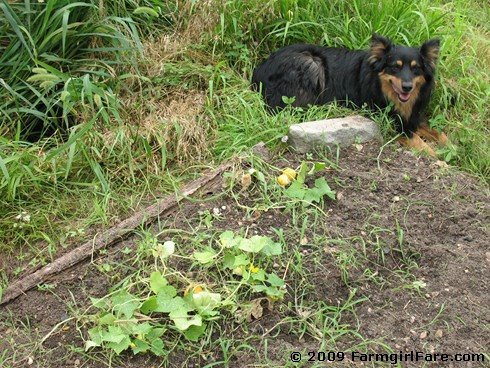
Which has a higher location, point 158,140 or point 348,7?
point 348,7

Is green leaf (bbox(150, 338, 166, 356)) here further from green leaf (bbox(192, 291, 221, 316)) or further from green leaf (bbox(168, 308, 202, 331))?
green leaf (bbox(192, 291, 221, 316))

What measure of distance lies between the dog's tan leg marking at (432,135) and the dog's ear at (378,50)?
0.53m

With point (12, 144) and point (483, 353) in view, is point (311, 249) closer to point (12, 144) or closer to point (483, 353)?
point (483, 353)

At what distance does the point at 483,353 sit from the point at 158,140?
214 cm

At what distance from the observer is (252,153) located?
12.0 ft

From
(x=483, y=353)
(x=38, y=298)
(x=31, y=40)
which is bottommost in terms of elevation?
(x=38, y=298)

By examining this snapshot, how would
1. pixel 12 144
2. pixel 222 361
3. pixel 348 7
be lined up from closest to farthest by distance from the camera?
pixel 222 361 → pixel 12 144 → pixel 348 7

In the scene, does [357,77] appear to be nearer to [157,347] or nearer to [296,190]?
[296,190]

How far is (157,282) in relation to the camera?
2891 millimetres

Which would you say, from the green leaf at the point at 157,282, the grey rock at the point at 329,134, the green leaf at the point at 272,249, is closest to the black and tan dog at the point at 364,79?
the grey rock at the point at 329,134

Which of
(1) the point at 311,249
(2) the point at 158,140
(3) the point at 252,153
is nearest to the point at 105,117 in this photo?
(2) the point at 158,140

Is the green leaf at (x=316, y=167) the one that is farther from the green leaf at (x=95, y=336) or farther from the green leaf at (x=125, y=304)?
the green leaf at (x=95, y=336)

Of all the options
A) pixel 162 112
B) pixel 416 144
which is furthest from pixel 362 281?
pixel 162 112

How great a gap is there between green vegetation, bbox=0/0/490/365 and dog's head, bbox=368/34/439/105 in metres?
0.25
